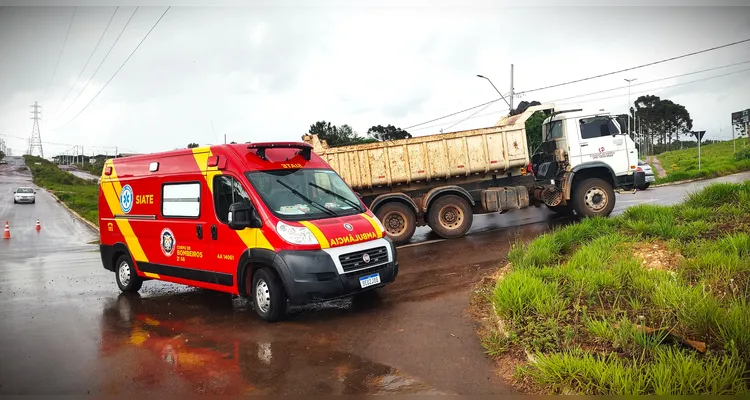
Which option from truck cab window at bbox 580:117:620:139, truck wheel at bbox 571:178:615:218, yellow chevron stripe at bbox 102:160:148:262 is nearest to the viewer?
yellow chevron stripe at bbox 102:160:148:262

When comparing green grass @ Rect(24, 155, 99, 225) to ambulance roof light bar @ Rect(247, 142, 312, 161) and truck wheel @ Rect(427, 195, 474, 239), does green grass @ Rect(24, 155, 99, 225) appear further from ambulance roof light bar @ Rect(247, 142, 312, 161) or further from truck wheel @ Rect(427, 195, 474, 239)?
ambulance roof light bar @ Rect(247, 142, 312, 161)

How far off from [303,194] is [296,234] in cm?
87

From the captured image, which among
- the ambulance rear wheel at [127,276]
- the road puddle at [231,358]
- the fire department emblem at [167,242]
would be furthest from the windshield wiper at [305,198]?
the ambulance rear wheel at [127,276]

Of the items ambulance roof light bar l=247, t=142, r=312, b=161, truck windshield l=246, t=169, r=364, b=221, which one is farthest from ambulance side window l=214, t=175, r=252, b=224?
ambulance roof light bar l=247, t=142, r=312, b=161

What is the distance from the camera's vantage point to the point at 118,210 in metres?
8.84

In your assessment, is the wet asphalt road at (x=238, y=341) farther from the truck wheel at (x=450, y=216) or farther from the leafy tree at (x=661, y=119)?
the leafy tree at (x=661, y=119)

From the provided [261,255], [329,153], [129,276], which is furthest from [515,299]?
[329,153]

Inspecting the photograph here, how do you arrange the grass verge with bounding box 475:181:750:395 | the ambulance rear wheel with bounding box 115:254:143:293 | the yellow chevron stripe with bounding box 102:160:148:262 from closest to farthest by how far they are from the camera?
the grass verge with bounding box 475:181:750:395, the yellow chevron stripe with bounding box 102:160:148:262, the ambulance rear wheel with bounding box 115:254:143:293

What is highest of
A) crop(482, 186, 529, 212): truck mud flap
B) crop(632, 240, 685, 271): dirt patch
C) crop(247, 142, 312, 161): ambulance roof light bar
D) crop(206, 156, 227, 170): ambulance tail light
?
crop(247, 142, 312, 161): ambulance roof light bar

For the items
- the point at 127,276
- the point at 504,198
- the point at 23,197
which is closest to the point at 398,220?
the point at 504,198

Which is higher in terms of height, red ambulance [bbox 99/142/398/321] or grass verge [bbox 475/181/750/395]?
red ambulance [bbox 99/142/398/321]

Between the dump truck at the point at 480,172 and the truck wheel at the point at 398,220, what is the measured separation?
2 cm

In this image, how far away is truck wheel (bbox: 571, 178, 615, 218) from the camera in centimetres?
1243

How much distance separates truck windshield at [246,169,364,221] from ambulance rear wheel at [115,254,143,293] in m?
3.50
